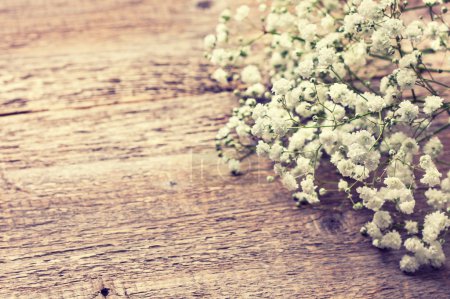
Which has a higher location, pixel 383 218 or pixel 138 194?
pixel 138 194

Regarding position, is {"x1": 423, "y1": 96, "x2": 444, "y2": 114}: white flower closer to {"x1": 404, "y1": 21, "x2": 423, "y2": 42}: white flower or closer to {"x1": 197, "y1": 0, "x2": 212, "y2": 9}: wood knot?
{"x1": 404, "y1": 21, "x2": 423, "y2": 42}: white flower

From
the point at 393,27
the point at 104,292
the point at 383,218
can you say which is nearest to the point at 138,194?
the point at 104,292

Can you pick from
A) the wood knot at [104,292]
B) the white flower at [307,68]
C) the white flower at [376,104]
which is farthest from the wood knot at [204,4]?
the wood knot at [104,292]

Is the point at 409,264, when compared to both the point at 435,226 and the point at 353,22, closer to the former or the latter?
the point at 435,226

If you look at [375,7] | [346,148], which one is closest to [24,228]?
[346,148]

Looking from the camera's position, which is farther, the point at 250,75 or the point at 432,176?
the point at 250,75

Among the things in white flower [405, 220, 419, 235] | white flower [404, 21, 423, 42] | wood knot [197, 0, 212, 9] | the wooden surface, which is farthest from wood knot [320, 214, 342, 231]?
wood knot [197, 0, 212, 9]
